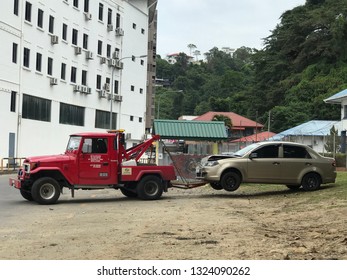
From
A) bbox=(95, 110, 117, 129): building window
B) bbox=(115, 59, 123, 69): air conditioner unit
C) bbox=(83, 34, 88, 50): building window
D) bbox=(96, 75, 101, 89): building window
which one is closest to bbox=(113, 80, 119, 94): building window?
bbox=(115, 59, 123, 69): air conditioner unit

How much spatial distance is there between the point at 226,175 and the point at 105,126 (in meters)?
38.8

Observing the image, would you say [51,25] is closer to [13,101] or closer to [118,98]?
[13,101]

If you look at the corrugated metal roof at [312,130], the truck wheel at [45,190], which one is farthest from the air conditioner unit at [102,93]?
the truck wheel at [45,190]

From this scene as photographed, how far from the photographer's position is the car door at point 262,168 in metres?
16.2

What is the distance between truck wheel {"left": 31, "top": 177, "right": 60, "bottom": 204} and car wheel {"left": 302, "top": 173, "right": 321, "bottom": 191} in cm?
850

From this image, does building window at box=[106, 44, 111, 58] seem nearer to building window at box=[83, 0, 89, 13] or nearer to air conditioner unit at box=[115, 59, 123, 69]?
air conditioner unit at box=[115, 59, 123, 69]

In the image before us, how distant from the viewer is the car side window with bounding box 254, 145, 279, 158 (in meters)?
16.6

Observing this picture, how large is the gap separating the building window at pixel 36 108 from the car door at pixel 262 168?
87.5ft

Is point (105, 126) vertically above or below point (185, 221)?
above

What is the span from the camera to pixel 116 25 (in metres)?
55.2

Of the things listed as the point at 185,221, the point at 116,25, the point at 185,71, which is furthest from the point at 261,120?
the point at 185,221

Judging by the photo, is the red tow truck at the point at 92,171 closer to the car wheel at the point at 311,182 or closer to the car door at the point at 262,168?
the car door at the point at 262,168

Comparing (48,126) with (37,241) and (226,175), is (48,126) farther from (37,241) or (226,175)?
(37,241)

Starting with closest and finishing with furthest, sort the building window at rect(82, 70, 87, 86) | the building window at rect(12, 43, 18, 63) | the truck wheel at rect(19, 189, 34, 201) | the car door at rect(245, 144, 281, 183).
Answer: the truck wheel at rect(19, 189, 34, 201) → the car door at rect(245, 144, 281, 183) → the building window at rect(12, 43, 18, 63) → the building window at rect(82, 70, 87, 86)
